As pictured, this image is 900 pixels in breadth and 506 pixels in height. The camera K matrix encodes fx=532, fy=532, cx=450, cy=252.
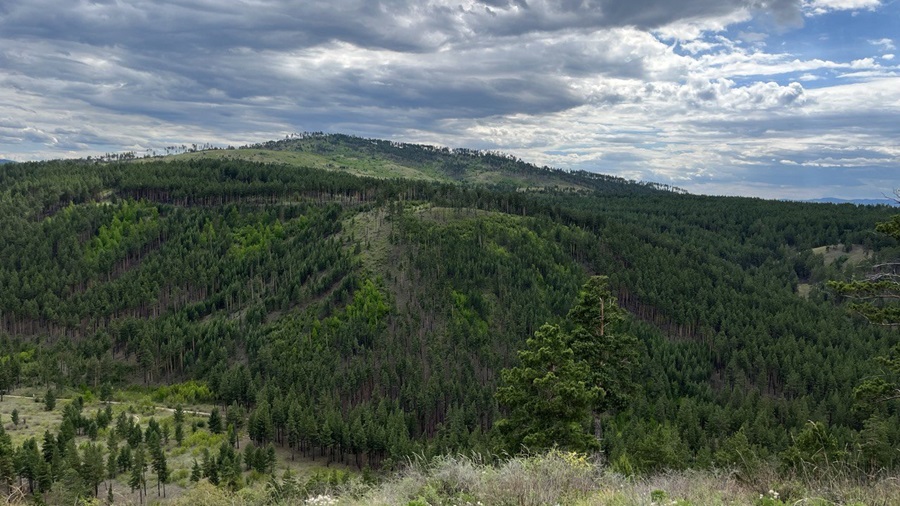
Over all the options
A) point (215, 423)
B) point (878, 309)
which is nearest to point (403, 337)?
point (215, 423)

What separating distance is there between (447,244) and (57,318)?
130063 millimetres

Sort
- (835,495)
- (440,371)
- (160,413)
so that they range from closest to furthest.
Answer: (835,495)
(160,413)
(440,371)

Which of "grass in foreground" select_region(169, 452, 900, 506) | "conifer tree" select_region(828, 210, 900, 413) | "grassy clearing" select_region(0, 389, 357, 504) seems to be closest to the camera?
"grass in foreground" select_region(169, 452, 900, 506)

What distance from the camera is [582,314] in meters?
36.8

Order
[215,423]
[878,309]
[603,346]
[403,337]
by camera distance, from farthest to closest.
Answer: [403,337], [215,423], [603,346], [878,309]

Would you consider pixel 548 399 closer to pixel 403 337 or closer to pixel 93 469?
pixel 93 469

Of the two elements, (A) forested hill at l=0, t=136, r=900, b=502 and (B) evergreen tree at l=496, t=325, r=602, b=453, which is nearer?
(B) evergreen tree at l=496, t=325, r=602, b=453

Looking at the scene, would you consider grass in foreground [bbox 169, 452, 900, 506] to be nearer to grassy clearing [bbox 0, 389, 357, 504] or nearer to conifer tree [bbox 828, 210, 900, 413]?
conifer tree [bbox 828, 210, 900, 413]

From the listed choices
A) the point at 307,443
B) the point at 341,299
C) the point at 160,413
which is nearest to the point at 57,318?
the point at 160,413

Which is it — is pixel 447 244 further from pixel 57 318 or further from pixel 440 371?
pixel 57 318

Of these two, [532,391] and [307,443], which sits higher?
[532,391]

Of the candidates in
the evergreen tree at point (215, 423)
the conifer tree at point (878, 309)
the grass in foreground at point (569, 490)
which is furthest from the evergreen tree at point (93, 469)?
the conifer tree at point (878, 309)

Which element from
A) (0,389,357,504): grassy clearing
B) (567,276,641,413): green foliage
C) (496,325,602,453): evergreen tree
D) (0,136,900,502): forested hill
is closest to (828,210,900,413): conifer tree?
(496,325,602,453): evergreen tree

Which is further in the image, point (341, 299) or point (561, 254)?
point (561, 254)
